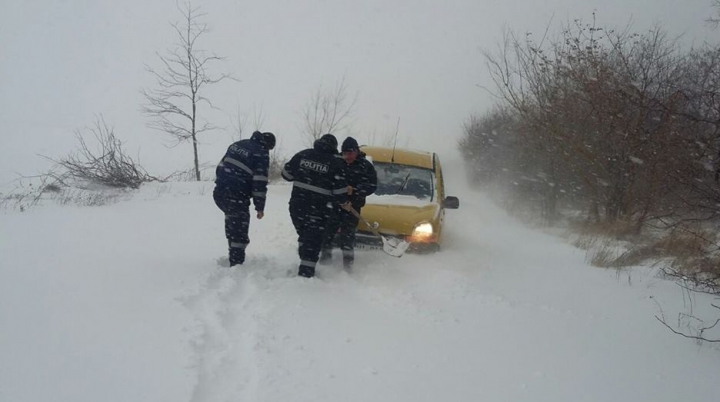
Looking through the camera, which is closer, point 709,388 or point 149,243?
point 709,388

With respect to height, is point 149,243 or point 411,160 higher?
point 411,160

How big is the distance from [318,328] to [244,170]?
235 centimetres

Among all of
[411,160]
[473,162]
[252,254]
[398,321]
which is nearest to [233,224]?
[252,254]

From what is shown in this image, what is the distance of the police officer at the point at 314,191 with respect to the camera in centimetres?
552

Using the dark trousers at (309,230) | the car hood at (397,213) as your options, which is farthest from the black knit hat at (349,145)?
the car hood at (397,213)

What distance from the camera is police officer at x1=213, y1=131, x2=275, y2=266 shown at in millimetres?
5535

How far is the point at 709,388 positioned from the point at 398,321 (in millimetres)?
2424

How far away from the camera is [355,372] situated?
3.33 m

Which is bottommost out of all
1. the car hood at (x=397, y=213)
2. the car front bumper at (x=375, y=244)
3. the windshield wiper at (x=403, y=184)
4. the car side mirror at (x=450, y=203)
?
the car front bumper at (x=375, y=244)

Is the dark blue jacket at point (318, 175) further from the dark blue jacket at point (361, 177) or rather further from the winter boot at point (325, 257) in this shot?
the winter boot at point (325, 257)

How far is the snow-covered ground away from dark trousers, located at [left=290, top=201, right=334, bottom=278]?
0.89ft

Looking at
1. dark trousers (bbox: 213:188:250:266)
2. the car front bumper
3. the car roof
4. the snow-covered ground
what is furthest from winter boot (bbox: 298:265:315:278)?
the car roof

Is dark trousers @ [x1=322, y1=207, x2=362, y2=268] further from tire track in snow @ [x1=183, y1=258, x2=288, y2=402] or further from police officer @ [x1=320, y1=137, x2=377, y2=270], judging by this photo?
tire track in snow @ [x1=183, y1=258, x2=288, y2=402]

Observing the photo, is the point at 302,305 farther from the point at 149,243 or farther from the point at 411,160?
the point at 411,160
